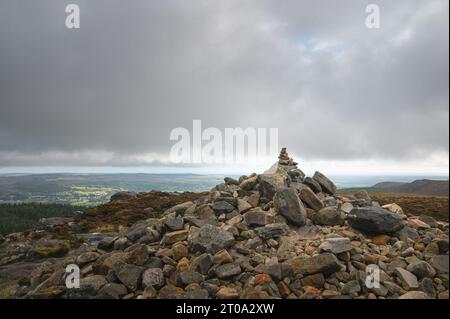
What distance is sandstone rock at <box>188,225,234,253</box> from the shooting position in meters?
12.8

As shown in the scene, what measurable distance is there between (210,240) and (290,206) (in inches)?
185

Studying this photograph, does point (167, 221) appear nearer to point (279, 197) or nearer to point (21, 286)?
point (279, 197)

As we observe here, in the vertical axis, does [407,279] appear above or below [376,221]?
below

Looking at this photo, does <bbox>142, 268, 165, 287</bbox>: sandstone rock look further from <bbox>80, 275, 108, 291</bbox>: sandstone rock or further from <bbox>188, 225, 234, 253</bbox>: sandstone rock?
<bbox>188, 225, 234, 253</bbox>: sandstone rock

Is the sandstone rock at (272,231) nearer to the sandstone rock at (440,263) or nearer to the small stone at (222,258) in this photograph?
the small stone at (222,258)

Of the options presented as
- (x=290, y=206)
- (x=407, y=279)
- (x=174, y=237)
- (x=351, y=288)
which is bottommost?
(x=351, y=288)

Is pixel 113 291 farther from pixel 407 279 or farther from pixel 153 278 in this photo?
pixel 407 279

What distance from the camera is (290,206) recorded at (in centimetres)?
1516

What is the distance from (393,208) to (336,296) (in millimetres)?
9131

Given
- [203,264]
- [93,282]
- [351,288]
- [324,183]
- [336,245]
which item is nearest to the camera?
[351,288]

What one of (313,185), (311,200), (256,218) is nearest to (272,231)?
(256,218)

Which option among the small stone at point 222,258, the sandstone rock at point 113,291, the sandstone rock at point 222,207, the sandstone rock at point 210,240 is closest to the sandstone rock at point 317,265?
the small stone at point 222,258

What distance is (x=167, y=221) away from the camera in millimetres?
15789
